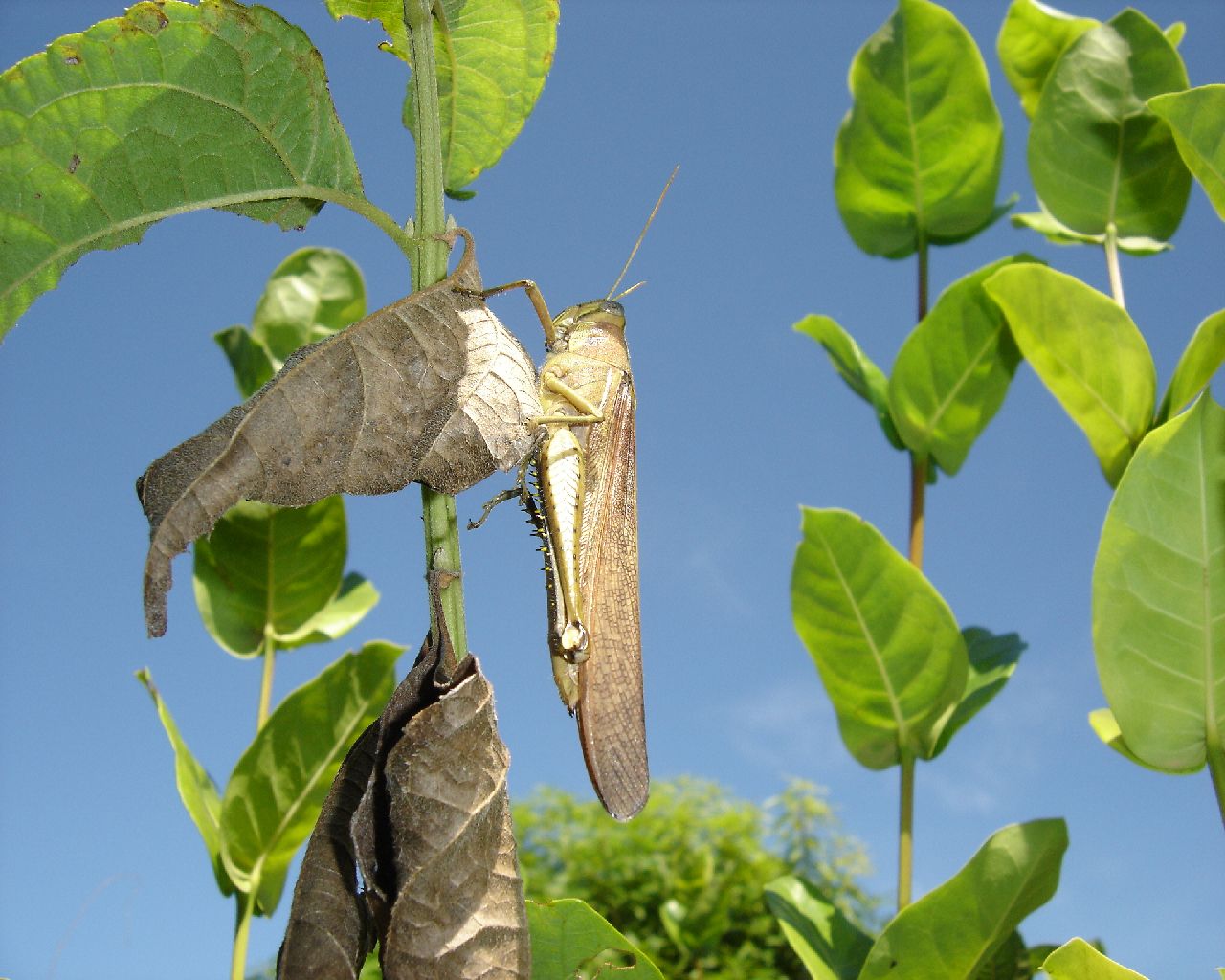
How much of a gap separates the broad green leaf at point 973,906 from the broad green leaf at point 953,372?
32.8 inches

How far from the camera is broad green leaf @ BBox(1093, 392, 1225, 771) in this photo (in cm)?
134

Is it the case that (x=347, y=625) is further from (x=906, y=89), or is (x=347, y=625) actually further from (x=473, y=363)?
(x=906, y=89)

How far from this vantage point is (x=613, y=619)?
1229 millimetres

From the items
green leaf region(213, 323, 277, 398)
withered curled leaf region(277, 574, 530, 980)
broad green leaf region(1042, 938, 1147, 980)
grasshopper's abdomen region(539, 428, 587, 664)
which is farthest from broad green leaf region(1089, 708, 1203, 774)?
green leaf region(213, 323, 277, 398)

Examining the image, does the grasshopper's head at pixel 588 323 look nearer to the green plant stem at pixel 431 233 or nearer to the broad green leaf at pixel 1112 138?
the green plant stem at pixel 431 233

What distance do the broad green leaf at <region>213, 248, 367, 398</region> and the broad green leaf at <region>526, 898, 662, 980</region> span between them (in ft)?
5.16

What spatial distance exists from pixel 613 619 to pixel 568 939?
0.37m

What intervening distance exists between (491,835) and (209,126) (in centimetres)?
68

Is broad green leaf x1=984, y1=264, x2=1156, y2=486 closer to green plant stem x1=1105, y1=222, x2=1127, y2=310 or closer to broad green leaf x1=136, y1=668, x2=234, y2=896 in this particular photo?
green plant stem x1=1105, y1=222, x2=1127, y2=310

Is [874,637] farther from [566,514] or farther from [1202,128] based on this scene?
[1202,128]

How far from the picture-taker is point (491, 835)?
0.80 m

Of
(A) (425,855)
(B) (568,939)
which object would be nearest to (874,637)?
(B) (568,939)

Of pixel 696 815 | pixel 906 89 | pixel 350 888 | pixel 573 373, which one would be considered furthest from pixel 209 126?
pixel 696 815

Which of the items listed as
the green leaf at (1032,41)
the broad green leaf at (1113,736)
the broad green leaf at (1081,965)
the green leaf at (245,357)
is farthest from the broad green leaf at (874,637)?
the green leaf at (1032,41)
